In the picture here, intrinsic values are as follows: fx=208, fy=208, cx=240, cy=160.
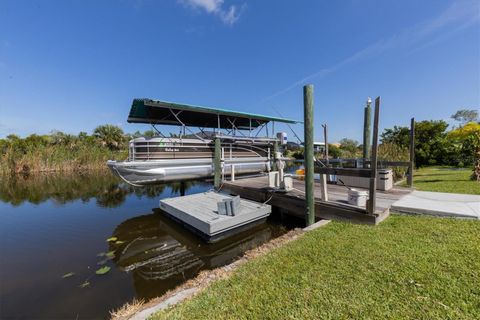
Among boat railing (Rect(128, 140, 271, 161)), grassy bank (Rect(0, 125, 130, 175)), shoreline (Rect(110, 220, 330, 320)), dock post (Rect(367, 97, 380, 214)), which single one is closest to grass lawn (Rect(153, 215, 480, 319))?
shoreline (Rect(110, 220, 330, 320))

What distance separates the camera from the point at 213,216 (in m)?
5.02

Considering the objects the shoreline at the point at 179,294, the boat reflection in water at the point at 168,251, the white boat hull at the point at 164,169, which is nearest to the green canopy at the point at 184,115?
the white boat hull at the point at 164,169

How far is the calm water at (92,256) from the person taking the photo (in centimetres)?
314

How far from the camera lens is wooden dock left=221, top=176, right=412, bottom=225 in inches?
156

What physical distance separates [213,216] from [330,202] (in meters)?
2.72

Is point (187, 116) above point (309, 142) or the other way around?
above

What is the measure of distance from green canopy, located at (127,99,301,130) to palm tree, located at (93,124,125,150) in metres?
20.5

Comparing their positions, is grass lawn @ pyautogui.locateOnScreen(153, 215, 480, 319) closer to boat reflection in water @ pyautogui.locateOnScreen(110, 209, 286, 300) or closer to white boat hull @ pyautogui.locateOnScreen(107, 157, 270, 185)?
boat reflection in water @ pyautogui.locateOnScreen(110, 209, 286, 300)

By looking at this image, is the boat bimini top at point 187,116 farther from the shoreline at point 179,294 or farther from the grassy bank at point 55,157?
the grassy bank at point 55,157

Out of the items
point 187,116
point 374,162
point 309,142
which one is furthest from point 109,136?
point 374,162

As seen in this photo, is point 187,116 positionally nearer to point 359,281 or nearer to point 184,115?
point 184,115

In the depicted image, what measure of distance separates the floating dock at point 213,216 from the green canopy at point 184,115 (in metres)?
3.17

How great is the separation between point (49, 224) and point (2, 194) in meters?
7.36

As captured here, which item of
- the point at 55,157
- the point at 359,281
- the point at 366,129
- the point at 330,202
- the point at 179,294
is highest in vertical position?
the point at 366,129
